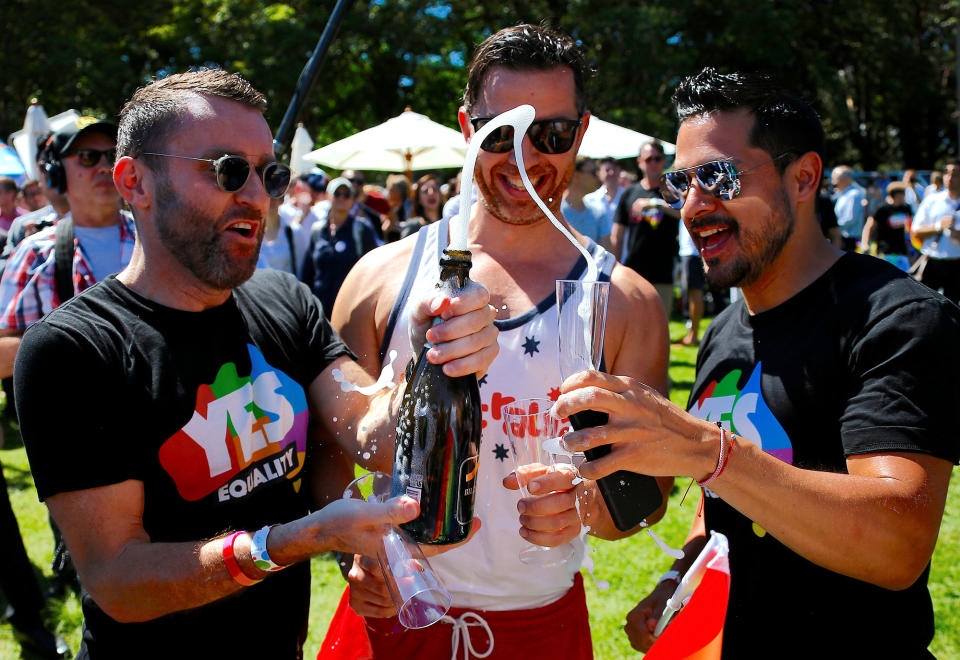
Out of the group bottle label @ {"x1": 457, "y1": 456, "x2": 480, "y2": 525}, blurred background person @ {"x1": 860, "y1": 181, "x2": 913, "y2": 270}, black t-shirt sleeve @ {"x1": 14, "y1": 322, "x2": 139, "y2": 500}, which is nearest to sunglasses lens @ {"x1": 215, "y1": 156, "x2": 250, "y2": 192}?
black t-shirt sleeve @ {"x1": 14, "y1": 322, "x2": 139, "y2": 500}

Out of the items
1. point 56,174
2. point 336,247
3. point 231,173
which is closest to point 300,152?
point 336,247

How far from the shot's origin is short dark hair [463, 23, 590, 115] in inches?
92.0

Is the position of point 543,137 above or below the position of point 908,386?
above

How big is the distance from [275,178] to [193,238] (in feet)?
0.90

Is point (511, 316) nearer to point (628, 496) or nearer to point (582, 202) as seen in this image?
point (628, 496)

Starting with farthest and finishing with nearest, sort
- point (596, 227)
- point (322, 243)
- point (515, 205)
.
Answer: point (596, 227) → point (322, 243) → point (515, 205)

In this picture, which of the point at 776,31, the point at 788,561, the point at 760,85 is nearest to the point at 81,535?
the point at 788,561

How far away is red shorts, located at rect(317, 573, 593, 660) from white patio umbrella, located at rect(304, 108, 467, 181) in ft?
24.7

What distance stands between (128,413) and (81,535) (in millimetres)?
277

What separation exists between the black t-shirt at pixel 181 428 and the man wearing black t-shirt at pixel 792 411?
93 centimetres

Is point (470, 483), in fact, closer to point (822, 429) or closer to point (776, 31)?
point (822, 429)

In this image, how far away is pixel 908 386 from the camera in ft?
5.64

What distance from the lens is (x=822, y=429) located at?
191 cm

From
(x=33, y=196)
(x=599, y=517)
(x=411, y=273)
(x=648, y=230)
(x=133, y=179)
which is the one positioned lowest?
(x=648, y=230)
